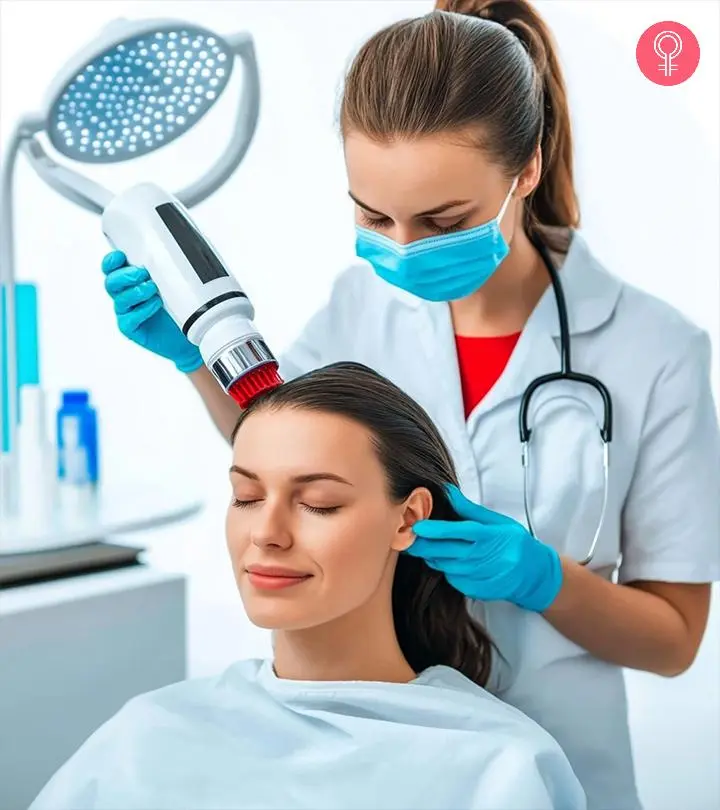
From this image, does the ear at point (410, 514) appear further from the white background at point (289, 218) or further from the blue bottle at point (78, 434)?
the blue bottle at point (78, 434)

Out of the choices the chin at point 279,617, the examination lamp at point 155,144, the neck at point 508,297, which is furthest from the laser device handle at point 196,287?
the neck at point 508,297

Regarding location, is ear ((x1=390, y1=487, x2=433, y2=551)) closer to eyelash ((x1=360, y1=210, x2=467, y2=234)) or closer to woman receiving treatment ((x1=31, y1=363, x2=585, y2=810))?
woman receiving treatment ((x1=31, y1=363, x2=585, y2=810))

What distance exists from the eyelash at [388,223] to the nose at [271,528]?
0.35 m

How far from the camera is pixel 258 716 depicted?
1.34 meters

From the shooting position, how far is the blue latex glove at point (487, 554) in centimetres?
129

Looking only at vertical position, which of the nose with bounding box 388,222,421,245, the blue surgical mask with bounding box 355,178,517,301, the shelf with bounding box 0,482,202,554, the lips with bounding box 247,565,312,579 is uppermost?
the nose with bounding box 388,222,421,245

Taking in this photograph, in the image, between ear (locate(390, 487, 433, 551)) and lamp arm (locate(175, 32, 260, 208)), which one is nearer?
ear (locate(390, 487, 433, 551))

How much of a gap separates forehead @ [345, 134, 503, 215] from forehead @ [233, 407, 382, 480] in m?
0.25

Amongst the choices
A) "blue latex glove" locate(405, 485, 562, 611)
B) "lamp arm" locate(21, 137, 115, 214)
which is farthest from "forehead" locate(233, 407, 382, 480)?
"lamp arm" locate(21, 137, 115, 214)

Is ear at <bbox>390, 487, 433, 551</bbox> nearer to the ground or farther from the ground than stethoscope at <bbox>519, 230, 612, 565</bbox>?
nearer to the ground

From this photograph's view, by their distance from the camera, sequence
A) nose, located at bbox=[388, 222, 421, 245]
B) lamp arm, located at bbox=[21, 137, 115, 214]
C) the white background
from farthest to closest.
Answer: the white background, lamp arm, located at bbox=[21, 137, 115, 214], nose, located at bbox=[388, 222, 421, 245]

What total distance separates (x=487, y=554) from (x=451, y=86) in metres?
0.51

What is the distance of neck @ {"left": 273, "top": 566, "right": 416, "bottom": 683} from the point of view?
53.2 inches

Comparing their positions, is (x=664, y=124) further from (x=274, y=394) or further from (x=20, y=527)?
(x=20, y=527)
